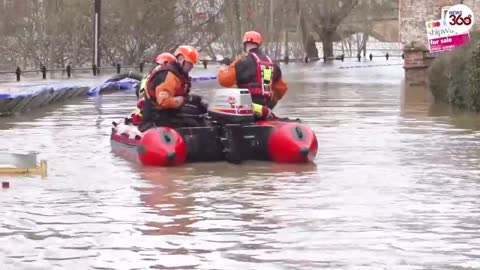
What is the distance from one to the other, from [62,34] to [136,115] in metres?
41.3

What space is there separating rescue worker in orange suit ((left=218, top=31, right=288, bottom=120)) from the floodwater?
44.3 inches

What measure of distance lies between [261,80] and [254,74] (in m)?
0.15

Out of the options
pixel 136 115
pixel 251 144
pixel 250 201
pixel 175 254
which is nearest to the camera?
pixel 175 254

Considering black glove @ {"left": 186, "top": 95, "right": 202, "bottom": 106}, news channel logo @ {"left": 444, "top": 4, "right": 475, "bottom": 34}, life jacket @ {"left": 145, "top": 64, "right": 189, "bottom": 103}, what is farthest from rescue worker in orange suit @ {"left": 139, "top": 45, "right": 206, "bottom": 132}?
news channel logo @ {"left": 444, "top": 4, "right": 475, "bottom": 34}

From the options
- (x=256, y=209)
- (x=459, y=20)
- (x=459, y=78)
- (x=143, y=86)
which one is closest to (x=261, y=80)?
(x=143, y=86)

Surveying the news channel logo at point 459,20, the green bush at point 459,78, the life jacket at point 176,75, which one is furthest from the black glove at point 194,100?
the news channel logo at point 459,20

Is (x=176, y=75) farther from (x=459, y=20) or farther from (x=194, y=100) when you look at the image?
(x=459, y=20)

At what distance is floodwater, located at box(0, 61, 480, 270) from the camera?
9281 millimetres

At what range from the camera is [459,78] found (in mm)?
25984

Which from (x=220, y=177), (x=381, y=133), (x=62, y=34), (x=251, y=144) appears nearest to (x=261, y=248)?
(x=220, y=177)

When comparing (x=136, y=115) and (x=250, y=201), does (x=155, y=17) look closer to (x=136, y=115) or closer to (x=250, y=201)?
(x=136, y=115)

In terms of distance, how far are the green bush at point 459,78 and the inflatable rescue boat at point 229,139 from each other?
29.7ft

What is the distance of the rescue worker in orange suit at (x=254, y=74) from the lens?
1581 centimetres

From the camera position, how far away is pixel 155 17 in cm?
5850
